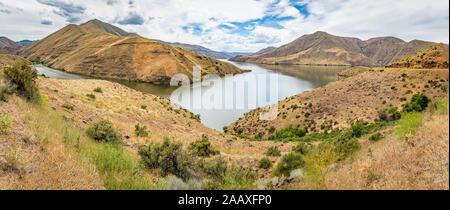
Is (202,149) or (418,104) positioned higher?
(418,104)

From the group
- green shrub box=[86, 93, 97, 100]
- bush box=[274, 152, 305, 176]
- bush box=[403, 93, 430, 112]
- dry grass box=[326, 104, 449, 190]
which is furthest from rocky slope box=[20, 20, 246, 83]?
dry grass box=[326, 104, 449, 190]

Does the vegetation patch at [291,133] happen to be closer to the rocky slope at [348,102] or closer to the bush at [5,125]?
the rocky slope at [348,102]

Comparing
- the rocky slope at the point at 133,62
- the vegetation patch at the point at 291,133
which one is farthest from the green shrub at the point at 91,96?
the rocky slope at the point at 133,62

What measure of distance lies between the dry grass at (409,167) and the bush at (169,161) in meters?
4.34

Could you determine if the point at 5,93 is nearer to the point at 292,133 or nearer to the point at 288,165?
the point at 288,165

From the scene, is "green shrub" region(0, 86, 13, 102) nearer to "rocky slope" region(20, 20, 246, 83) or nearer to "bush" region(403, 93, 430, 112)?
"bush" region(403, 93, 430, 112)

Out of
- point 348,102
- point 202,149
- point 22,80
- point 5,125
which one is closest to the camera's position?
point 5,125

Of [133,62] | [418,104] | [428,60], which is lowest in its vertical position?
[418,104]

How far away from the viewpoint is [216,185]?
6.94m

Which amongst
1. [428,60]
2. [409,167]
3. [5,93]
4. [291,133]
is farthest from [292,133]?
[428,60]

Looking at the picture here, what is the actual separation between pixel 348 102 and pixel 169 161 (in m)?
35.4

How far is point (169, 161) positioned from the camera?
9.52 m
